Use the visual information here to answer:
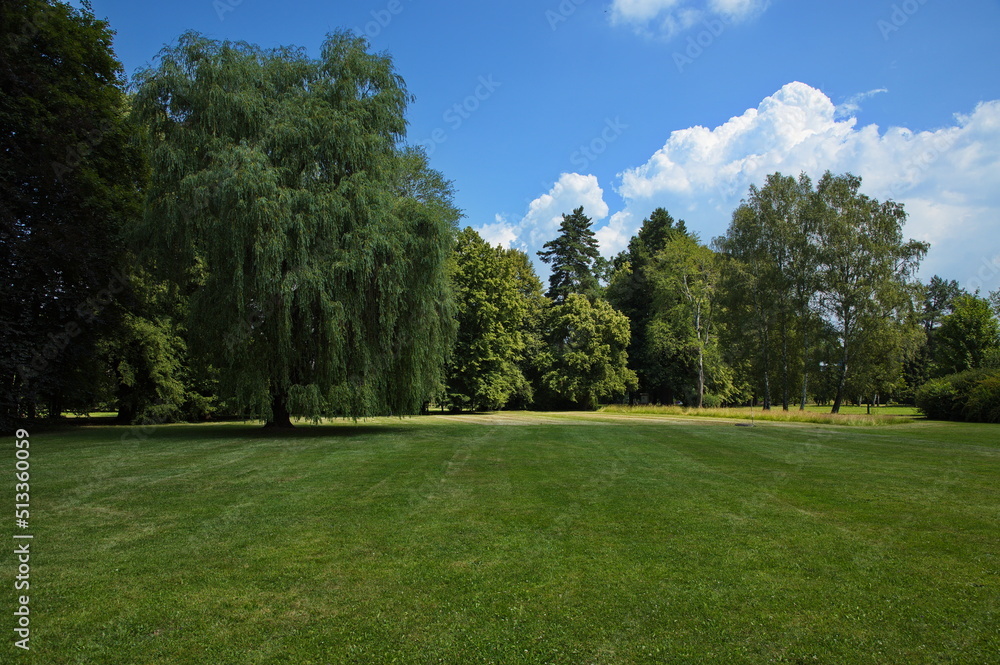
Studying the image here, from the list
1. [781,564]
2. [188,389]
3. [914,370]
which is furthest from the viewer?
[914,370]

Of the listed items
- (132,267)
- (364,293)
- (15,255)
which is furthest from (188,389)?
(364,293)

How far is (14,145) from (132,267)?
489cm

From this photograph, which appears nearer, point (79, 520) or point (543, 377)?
point (79, 520)

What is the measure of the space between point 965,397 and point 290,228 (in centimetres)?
3812

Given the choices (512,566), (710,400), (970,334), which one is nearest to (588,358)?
(710,400)

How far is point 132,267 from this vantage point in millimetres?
20453

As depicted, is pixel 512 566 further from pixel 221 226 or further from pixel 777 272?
pixel 777 272

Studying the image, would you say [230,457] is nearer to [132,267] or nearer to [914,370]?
[132,267]

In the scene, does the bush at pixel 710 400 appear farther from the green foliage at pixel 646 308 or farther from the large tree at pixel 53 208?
the large tree at pixel 53 208

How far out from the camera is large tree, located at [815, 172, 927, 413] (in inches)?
1439

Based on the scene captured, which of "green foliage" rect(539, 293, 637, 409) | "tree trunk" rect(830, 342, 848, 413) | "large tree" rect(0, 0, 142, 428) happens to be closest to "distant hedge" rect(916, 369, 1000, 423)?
"tree trunk" rect(830, 342, 848, 413)

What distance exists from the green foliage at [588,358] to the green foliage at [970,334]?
2564 centimetres

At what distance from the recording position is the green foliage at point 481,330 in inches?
1678

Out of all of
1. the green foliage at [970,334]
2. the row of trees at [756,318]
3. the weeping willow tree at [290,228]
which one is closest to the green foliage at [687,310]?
the row of trees at [756,318]
